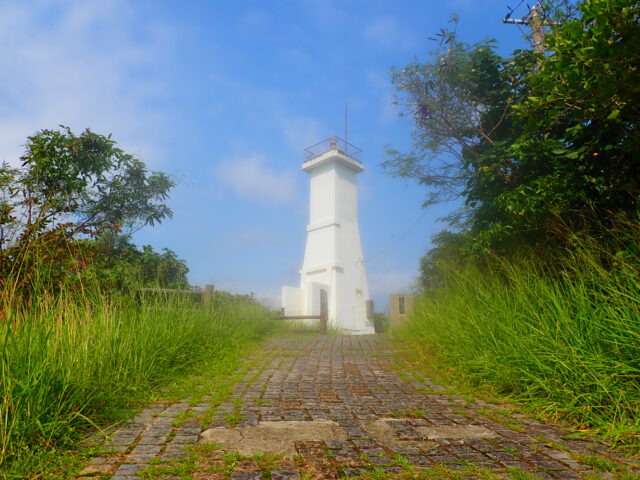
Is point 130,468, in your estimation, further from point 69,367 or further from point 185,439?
point 69,367

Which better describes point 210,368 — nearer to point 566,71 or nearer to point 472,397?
point 472,397

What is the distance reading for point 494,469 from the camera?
2498mm

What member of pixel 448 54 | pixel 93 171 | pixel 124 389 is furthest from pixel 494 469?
pixel 93 171

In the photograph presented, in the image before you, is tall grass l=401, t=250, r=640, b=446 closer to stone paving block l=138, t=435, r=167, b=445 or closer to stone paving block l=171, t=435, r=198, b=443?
stone paving block l=171, t=435, r=198, b=443

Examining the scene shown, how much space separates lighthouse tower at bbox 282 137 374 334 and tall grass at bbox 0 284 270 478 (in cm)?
1140

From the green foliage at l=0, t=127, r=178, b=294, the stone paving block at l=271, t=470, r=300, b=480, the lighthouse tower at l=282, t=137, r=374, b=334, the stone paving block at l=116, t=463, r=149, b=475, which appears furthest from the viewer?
the lighthouse tower at l=282, t=137, r=374, b=334

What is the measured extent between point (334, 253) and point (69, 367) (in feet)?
47.6

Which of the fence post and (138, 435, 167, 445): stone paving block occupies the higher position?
the fence post

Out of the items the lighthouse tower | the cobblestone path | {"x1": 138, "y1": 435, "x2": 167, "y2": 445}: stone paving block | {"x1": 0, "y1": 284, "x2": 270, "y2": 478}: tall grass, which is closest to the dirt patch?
the cobblestone path

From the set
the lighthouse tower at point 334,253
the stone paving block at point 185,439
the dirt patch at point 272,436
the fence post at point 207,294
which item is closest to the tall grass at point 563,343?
the dirt patch at point 272,436

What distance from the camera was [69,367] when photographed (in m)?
3.26

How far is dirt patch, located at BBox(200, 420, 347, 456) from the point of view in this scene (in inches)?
109

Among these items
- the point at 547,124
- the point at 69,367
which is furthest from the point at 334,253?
the point at 69,367

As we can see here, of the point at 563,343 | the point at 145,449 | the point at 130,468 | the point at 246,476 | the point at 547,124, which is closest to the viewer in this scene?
the point at 246,476
